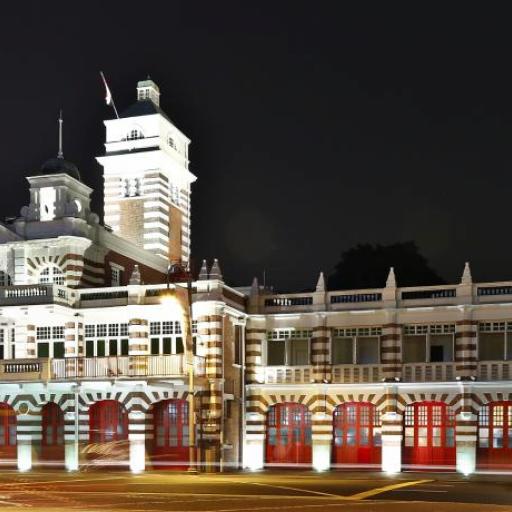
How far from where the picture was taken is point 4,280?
49.8m

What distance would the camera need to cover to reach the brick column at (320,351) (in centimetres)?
4750

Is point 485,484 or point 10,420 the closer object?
point 485,484

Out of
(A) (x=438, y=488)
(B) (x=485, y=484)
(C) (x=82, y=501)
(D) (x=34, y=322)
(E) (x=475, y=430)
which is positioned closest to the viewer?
(C) (x=82, y=501)

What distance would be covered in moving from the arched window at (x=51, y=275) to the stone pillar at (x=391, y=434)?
1666cm

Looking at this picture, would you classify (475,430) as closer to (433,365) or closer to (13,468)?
(433,365)

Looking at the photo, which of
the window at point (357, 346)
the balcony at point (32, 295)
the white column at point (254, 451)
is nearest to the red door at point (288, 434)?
the white column at point (254, 451)

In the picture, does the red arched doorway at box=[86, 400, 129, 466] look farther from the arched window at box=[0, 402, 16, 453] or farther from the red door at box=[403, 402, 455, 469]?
the red door at box=[403, 402, 455, 469]

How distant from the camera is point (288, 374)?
4831 centimetres

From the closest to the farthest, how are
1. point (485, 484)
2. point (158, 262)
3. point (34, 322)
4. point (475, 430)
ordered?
point (485, 484), point (475, 430), point (34, 322), point (158, 262)

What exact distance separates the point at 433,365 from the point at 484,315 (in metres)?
3.25

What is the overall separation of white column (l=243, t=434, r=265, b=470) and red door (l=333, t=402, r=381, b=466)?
346cm

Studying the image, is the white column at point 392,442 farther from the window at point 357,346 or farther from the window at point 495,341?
the window at point 495,341

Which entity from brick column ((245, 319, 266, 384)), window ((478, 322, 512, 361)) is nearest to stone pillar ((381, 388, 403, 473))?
window ((478, 322, 512, 361))

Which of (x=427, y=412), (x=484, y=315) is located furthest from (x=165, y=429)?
(x=484, y=315)
